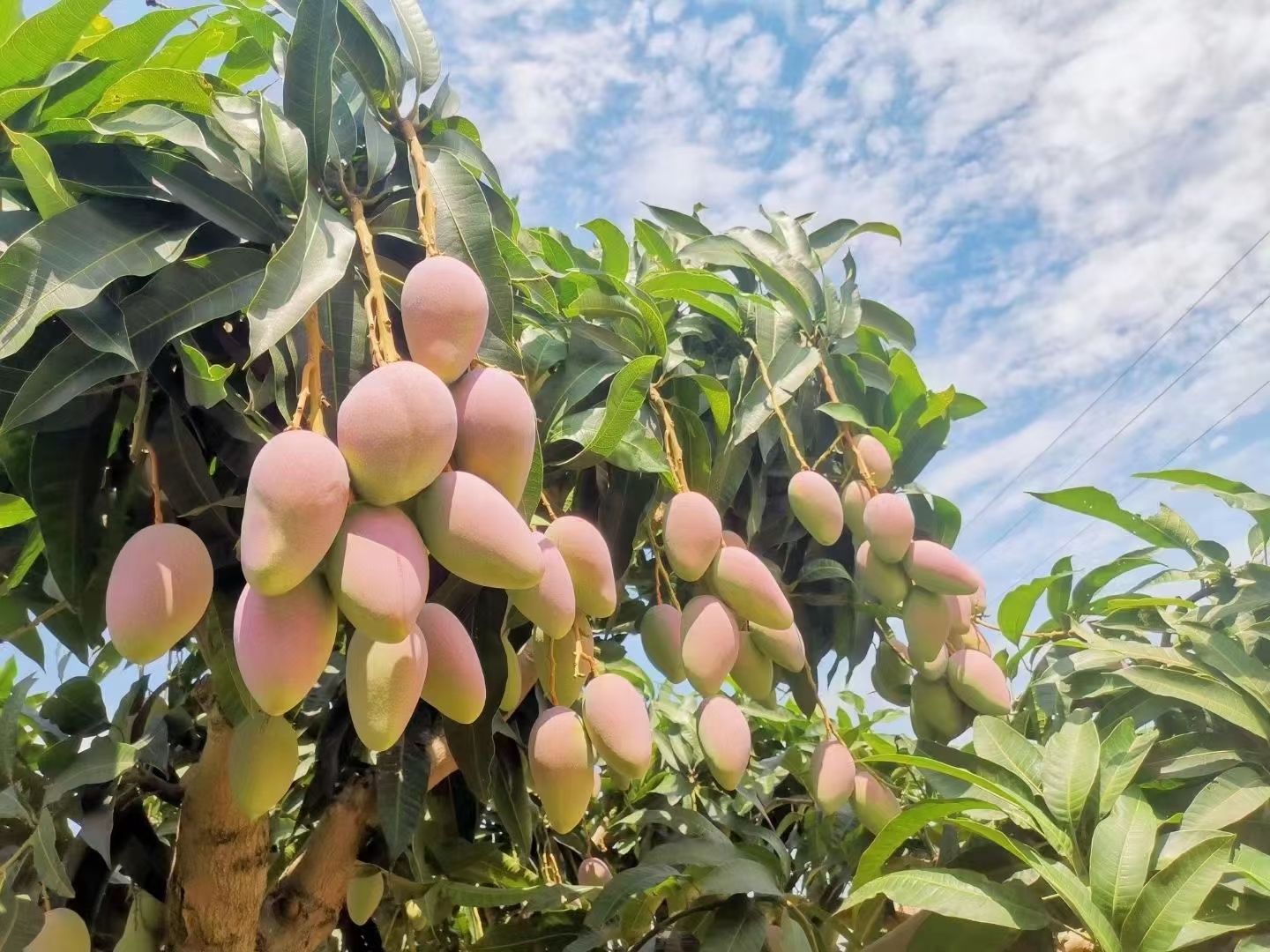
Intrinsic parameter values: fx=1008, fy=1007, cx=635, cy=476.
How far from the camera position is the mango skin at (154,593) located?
54 cm

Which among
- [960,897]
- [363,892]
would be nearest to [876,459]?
[960,897]

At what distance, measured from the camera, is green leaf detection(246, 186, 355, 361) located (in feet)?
1.71

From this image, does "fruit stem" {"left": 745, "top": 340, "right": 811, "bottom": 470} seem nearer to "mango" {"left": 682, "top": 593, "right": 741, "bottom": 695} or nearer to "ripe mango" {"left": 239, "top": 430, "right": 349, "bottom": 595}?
"mango" {"left": 682, "top": 593, "right": 741, "bottom": 695}

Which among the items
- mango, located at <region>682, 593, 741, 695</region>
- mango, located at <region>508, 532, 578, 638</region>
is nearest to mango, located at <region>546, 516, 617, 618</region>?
mango, located at <region>508, 532, 578, 638</region>

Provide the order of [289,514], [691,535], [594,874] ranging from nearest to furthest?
[289,514]
[691,535]
[594,874]

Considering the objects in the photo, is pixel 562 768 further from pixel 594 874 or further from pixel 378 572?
pixel 594 874

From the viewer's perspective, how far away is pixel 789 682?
1.10 m

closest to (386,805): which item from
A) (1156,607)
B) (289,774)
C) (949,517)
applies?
(289,774)

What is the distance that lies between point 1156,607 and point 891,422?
0.35 meters

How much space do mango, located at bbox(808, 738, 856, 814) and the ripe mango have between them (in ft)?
2.09

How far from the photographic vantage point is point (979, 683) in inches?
40.9

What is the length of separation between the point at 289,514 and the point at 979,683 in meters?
0.79

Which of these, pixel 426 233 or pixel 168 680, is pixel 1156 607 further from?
pixel 168 680

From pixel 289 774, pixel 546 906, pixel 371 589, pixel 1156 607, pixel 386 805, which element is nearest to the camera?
pixel 371 589
